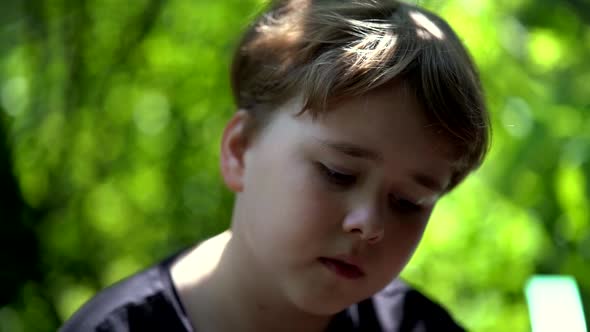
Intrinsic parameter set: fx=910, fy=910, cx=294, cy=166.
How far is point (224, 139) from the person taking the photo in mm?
1412

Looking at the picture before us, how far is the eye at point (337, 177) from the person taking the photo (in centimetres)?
118

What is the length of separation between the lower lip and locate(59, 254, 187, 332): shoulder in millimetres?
265

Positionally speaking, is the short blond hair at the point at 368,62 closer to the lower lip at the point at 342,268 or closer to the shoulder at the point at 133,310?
the lower lip at the point at 342,268

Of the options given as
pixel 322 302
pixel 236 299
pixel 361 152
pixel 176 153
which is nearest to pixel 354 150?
pixel 361 152

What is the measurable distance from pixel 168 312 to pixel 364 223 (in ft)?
1.21

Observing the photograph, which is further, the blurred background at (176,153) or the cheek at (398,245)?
the blurred background at (176,153)

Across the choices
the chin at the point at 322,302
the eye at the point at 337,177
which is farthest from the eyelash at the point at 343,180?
the chin at the point at 322,302

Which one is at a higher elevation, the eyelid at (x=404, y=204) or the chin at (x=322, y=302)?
the eyelid at (x=404, y=204)

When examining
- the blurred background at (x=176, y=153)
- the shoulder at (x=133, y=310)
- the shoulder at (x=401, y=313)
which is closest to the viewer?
the shoulder at (x=133, y=310)

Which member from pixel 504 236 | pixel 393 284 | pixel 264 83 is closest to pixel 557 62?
pixel 504 236

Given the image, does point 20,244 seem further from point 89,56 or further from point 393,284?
point 393,284

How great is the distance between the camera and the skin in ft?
3.84

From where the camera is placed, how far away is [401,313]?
1527mm

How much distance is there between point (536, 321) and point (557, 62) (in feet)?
2.12
